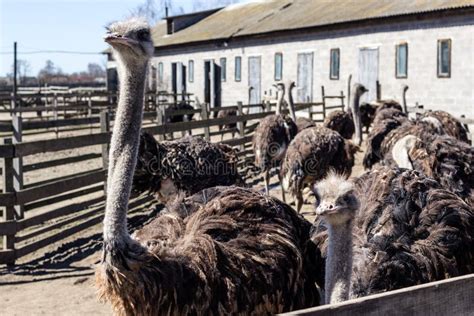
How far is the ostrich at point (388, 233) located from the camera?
3.45m

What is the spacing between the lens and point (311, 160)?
8.33m

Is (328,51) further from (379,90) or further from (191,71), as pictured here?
(191,71)

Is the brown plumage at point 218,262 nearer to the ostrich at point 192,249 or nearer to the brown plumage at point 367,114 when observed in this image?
the ostrich at point 192,249

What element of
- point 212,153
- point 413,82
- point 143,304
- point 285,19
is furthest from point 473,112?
point 143,304

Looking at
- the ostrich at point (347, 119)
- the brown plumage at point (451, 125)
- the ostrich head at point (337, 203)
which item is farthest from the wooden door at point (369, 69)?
the ostrich head at point (337, 203)

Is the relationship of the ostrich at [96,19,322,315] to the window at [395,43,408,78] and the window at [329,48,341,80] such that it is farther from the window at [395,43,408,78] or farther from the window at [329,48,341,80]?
the window at [329,48,341,80]

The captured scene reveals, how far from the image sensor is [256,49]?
2694 centimetres

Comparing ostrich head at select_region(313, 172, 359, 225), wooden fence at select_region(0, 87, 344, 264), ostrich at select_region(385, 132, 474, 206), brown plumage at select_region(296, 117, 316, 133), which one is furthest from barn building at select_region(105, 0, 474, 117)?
ostrich head at select_region(313, 172, 359, 225)

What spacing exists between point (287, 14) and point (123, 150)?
24564 mm

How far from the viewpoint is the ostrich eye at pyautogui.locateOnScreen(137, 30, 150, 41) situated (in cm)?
320

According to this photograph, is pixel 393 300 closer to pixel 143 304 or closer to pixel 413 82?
pixel 143 304

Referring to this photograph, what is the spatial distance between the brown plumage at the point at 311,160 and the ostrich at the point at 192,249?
4311 mm

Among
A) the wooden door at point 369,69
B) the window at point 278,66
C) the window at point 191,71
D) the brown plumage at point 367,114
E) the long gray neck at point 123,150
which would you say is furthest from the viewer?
the window at point 191,71

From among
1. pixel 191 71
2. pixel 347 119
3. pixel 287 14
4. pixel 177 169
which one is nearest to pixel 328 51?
pixel 287 14
